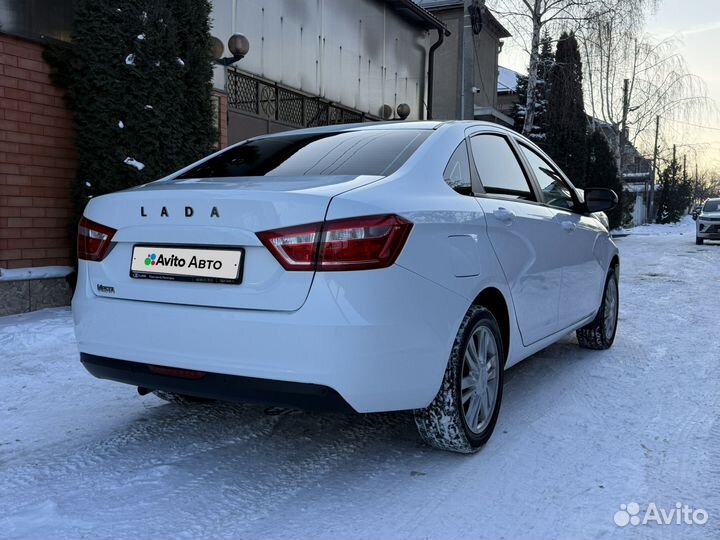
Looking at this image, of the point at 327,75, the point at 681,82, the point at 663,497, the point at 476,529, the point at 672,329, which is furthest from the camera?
the point at 681,82

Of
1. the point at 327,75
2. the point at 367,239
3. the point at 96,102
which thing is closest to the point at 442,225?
the point at 367,239

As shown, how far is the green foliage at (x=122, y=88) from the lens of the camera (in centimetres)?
652

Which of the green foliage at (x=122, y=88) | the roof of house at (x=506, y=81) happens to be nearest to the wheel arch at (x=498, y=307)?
the green foliage at (x=122, y=88)

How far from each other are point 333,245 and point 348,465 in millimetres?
1150

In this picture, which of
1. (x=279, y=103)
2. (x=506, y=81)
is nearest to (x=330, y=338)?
(x=279, y=103)

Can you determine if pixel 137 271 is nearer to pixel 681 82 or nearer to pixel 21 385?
pixel 21 385

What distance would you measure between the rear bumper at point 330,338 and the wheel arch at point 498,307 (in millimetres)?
444

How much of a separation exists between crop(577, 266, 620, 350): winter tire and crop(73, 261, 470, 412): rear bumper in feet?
9.33

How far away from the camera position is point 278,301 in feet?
7.92

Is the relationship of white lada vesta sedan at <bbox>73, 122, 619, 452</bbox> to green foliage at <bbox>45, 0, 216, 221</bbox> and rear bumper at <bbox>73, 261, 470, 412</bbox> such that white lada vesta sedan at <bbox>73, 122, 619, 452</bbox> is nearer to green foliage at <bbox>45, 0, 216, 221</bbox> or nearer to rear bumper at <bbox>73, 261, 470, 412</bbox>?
rear bumper at <bbox>73, 261, 470, 412</bbox>

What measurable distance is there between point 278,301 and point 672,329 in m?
5.08

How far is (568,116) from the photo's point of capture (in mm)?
24781

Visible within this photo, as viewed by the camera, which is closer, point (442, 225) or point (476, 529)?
point (476, 529)

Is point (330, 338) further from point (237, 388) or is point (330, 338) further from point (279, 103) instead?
point (279, 103)
